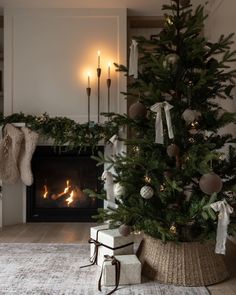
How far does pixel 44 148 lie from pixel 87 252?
1634 millimetres

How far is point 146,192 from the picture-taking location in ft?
7.11

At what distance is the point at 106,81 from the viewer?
4.07 m

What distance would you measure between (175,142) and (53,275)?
45.2 inches

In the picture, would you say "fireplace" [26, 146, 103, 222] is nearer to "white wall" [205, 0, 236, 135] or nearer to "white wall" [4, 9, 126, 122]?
"white wall" [4, 9, 126, 122]

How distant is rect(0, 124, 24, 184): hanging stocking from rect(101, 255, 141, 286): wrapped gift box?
2.04 meters

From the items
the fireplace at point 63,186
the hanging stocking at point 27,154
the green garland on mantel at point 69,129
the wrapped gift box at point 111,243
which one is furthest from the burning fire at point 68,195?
the wrapped gift box at point 111,243

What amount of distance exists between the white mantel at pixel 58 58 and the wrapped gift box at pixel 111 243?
1807 millimetres

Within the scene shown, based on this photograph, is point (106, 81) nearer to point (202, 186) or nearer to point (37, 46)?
point (37, 46)

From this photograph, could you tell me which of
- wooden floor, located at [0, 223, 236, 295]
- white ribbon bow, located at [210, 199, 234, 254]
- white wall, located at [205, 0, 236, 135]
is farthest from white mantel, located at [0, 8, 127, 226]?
white ribbon bow, located at [210, 199, 234, 254]

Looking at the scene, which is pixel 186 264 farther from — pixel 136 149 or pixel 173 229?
pixel 136 149

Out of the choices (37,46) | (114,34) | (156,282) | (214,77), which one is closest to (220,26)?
A: (114,34)

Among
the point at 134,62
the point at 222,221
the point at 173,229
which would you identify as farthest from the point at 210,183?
the point at 134,62

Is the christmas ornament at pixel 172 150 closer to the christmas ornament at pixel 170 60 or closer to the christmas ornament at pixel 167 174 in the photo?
the christmas ornament at pixel 167 174

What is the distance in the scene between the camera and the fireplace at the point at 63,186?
13.7 ft
